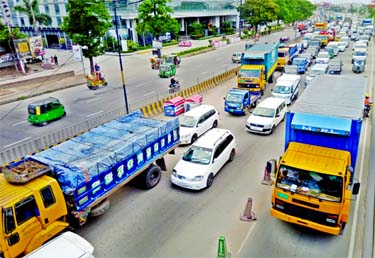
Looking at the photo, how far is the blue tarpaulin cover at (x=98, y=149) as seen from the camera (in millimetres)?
9914

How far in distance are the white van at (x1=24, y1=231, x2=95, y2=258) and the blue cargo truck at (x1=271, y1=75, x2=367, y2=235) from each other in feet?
18.5

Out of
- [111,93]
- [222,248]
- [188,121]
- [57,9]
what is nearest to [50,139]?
[188,121]

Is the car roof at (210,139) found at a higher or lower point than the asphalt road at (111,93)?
higher

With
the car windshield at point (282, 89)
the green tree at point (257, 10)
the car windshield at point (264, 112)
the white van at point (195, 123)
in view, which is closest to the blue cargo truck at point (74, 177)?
the white van at point (195, 123)

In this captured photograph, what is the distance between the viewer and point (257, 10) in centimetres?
7094

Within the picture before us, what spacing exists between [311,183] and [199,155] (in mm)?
5159

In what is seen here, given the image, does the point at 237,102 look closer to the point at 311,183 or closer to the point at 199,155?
the point at 199,155

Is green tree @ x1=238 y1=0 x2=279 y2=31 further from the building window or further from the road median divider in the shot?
the road median divider

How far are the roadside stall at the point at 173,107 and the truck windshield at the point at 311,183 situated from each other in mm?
13265

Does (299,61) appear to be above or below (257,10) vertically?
below

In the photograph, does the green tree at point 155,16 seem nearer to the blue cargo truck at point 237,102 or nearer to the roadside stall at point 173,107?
the roadside stall at point 173,107

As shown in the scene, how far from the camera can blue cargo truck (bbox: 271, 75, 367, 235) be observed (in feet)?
29.8

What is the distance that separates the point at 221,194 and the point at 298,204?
388 cm

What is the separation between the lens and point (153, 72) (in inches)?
1581
